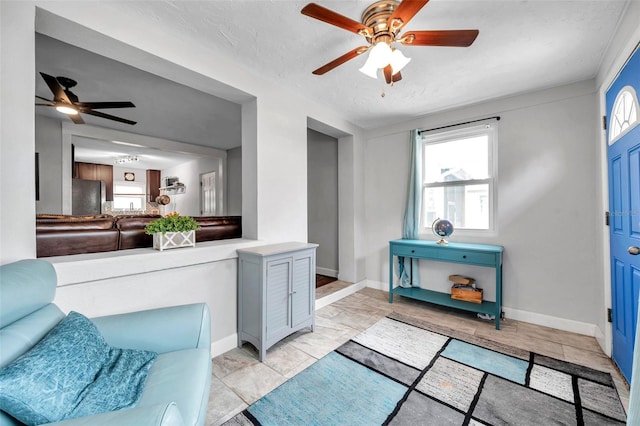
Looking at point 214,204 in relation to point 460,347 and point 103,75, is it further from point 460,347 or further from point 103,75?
point 460,347

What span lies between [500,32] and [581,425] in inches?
98.9

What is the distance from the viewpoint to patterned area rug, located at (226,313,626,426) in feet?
4.76

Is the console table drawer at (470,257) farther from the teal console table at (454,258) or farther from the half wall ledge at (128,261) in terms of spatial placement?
the half wall ledge at (128,261)

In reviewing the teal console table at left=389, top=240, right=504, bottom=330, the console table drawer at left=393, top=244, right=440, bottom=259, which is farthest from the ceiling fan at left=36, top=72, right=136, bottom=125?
the teal console table at left=389, top=240, right=504, bottom=330

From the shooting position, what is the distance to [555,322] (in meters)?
2.54

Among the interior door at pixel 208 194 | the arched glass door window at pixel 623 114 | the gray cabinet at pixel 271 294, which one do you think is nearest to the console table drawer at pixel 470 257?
the arched glass door window at pixel 623 114

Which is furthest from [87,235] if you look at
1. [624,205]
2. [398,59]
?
[624,205]

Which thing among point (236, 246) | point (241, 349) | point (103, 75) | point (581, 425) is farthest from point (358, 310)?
point (103, 75)

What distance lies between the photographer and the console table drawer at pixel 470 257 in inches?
101

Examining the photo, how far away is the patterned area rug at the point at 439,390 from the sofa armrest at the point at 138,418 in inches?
35.4

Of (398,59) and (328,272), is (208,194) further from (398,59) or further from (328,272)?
(398,59)

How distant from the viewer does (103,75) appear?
253 centimetres

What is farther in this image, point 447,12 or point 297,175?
point 297,175

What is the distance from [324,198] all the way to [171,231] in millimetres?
2790
